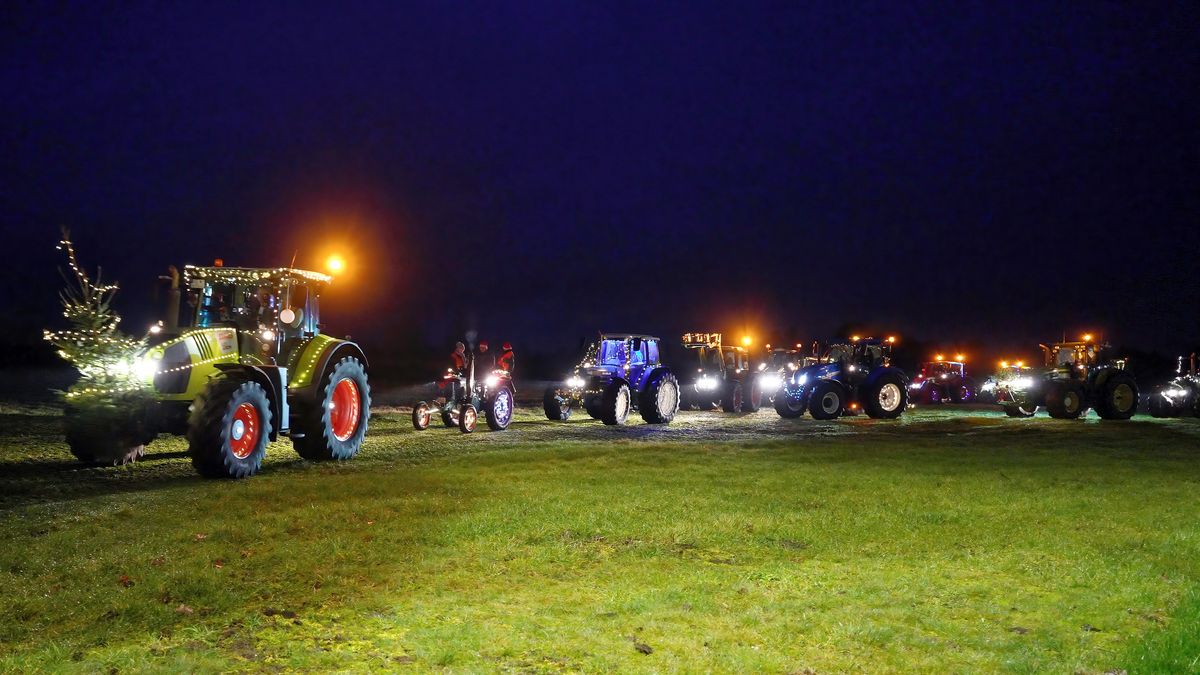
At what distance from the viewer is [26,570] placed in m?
5.89

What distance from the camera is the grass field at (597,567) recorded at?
4.54 m

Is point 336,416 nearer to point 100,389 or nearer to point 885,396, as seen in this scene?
point 100,389

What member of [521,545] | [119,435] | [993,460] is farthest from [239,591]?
[993,460]

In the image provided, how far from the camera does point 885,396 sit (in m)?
23.9

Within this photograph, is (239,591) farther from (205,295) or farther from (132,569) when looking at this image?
(205,295)

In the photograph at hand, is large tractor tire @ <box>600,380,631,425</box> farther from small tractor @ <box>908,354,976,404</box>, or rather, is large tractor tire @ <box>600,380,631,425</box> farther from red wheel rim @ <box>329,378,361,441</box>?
small tractor @ <box>908,354,976,404</box>

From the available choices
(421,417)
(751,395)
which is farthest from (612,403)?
(751,395)

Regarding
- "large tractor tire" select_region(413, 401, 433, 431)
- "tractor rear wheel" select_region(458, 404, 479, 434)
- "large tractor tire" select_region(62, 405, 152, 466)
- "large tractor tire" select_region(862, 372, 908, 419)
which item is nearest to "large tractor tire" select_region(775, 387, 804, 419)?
"large tractor tire" select_region(862, 372, 908, 419)

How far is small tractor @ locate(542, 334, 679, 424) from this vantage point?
20.0 m

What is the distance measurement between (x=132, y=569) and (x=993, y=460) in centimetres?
1198

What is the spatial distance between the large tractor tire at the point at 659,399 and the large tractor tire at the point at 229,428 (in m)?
10.9

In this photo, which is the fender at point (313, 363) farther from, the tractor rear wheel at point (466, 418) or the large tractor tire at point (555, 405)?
the large tractor tire at point (555, 405)

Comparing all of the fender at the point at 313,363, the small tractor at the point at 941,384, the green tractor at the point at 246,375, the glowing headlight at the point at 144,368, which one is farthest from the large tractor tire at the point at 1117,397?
the glowing headlight at the point at 144,368

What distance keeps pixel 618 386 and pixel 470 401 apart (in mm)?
3986
